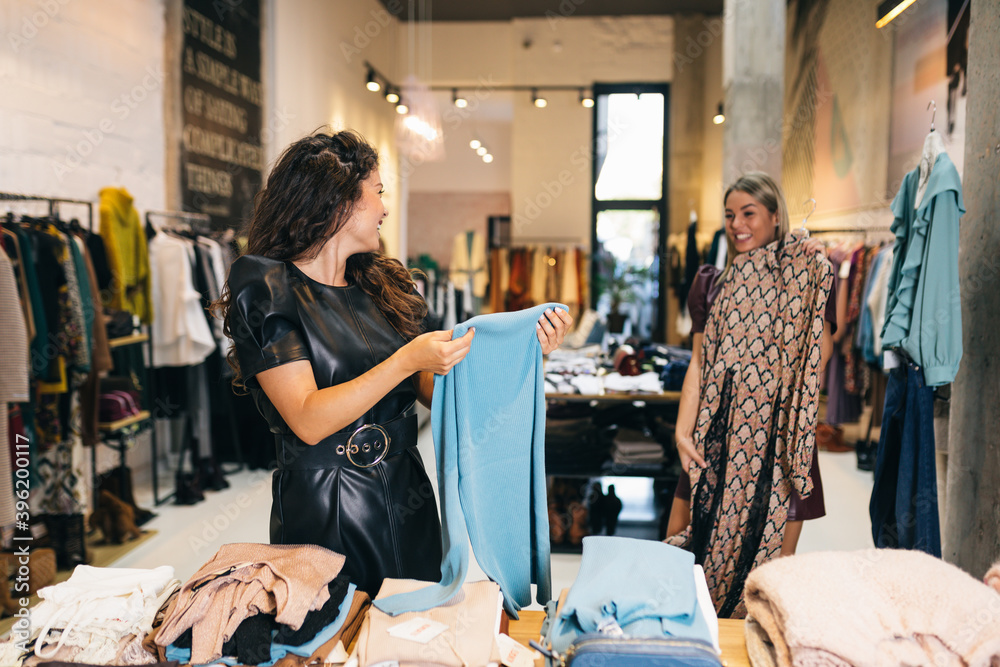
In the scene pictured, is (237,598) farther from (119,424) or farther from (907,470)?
(119,424)

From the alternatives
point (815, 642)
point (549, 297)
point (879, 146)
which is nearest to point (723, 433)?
point (815, 642)

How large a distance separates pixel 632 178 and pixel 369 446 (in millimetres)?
8371

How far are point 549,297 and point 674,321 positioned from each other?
1704mm

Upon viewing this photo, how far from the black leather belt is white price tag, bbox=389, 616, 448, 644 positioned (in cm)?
48

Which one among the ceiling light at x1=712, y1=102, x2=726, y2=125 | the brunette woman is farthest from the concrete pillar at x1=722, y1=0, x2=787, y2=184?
the ceiling light at x1=712, y1=102, x2=726, y2=125

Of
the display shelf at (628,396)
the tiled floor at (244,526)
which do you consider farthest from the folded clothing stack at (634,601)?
the display shelf at (628,396)

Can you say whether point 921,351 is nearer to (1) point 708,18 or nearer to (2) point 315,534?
(2) point 315,534

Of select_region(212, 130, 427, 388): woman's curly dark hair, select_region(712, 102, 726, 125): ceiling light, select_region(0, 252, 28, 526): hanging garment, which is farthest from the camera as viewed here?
select_region(712, 102, 726, 125): ceiling light

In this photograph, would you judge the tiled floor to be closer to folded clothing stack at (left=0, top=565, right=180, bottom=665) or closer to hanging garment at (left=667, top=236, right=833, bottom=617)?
hanging garment at (left=667, top=236, right=833, bottom=617)

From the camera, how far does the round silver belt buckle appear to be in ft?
4.75

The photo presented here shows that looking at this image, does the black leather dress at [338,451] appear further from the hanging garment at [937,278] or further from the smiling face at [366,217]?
the hanging garment at [937,278]

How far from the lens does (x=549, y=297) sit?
868 cm

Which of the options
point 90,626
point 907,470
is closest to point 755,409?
point 907,470

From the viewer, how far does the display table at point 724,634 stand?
106 centimetres
